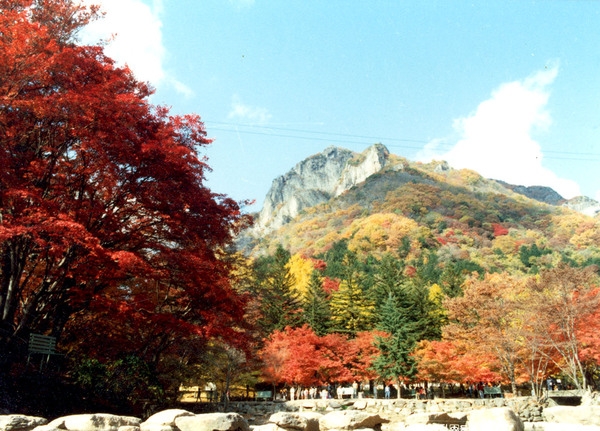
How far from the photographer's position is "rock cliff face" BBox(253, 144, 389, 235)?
A: 139250 millimetres

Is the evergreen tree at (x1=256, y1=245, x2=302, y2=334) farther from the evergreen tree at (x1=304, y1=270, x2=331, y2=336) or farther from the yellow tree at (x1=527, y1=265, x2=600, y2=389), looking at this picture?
the yellow tree at (x1=527, y1=265, x2=600, y2=389)

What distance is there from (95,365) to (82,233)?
148 inches

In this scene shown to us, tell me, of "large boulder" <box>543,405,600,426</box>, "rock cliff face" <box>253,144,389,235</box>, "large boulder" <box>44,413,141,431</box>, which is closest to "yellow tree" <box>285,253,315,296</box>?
"large boulder" <box>543,405,600,426</box>

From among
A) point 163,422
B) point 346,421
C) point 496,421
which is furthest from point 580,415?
point 163,422

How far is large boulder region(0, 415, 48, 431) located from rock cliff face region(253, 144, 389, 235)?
125 m

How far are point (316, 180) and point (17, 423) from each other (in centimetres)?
15416

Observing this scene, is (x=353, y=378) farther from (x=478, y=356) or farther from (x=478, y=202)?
(x=478, y=202)

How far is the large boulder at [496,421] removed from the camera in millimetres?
8211

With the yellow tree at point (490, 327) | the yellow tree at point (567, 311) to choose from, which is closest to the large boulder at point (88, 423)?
the yellow tree at point (567, 311)

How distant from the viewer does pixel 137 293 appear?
14.5m

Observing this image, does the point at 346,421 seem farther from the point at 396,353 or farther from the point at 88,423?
the point at 396,353

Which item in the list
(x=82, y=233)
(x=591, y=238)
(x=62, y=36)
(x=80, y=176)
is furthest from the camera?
(x=591, y=238)

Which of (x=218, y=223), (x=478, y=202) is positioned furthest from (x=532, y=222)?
(x=218, y=223)

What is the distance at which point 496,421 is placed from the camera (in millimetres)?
8312
